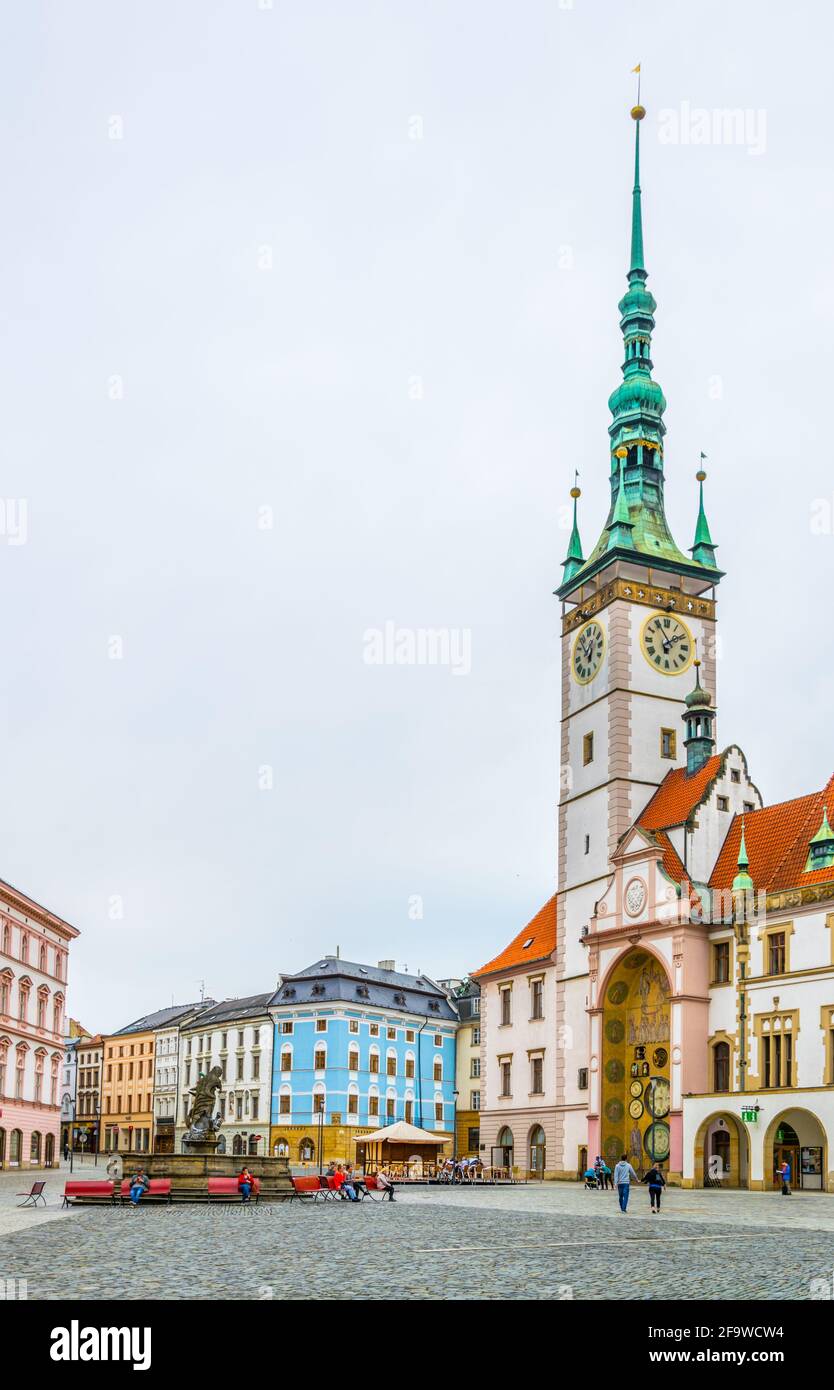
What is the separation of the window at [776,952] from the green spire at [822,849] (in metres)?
2.39

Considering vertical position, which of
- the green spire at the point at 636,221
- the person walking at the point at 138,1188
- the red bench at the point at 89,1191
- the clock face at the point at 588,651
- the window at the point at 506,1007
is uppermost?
the green spire at the point at 636,221

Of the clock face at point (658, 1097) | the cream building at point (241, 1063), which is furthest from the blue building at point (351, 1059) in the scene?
the clock face at point (658, 1097)

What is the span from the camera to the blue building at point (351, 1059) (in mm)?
82250

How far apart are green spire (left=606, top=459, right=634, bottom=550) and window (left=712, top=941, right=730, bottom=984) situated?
60.0 feet

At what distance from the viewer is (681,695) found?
5803 centimetres

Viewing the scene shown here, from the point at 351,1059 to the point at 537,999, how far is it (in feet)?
87.8

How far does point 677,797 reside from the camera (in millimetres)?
54156

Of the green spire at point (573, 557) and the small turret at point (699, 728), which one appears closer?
the small turret at point (699, 728)

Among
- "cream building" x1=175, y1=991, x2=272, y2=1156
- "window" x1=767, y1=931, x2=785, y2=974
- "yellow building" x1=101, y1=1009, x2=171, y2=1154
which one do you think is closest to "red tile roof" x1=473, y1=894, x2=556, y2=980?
"window" x1=767, y1=931, x2=785, y2=974

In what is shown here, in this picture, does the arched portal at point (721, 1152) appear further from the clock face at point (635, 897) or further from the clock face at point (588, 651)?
the clock face at point (588, 651)

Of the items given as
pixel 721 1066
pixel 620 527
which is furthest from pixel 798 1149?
pixel 620 527

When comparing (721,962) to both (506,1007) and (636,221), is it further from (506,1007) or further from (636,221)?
(636,221)
